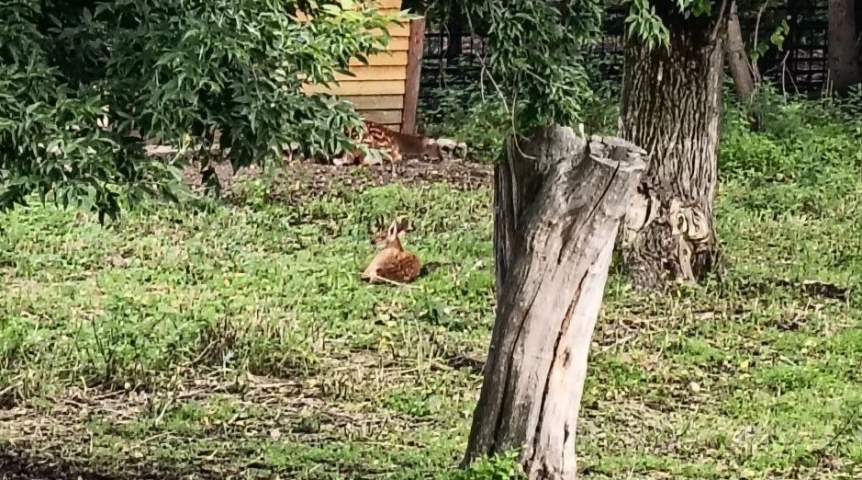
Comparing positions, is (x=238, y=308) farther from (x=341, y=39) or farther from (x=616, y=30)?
(x=616, y=30)

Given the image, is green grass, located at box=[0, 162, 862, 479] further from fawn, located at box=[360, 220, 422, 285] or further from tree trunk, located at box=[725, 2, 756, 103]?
tree trunk, located at box=[725, 2, 756, 103]

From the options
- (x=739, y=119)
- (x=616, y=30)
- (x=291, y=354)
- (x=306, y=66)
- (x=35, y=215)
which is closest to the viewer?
(x=306, y=66)

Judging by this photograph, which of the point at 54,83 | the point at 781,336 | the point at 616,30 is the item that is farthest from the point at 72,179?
the point at 616,30

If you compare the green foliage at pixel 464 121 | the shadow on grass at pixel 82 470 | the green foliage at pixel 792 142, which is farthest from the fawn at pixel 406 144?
the shadow on grass at pixel 82 470

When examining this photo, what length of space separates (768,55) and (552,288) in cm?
1407

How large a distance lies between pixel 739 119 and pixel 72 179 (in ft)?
37.4

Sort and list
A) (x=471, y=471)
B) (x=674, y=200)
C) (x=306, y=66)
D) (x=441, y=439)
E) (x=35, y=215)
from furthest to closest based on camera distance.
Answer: (x=35, y=215), (x=674, y=200), (x=441, y=439), (x=471, y=471), (x=306, y=66)

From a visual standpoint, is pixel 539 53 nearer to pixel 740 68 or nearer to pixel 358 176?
pixel 358 176

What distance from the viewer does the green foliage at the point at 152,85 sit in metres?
3.18

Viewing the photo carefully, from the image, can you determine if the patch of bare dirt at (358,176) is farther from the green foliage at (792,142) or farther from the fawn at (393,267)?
the fawn at (393,267)

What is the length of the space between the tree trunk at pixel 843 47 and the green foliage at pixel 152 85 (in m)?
13.6

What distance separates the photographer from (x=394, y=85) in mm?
14070

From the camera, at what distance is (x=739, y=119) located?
544 inches

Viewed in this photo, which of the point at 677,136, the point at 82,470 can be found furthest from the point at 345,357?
the point at 677,136
